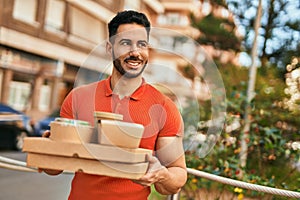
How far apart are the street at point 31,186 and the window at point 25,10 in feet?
25.5

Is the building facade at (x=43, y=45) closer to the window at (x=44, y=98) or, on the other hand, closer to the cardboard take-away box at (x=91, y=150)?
the window at (x=44, y=98)

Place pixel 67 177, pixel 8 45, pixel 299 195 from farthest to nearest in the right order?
pixel 8 45, pixel 67 177, pixel 299 195

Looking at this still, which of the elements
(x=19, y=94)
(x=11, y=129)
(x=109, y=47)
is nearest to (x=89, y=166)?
(x=109, y=47)

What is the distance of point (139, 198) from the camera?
4.05 feet

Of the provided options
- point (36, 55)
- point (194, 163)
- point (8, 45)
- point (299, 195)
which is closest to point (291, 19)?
point (194, 163)

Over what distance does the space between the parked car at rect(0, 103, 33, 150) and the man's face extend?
26.6ft

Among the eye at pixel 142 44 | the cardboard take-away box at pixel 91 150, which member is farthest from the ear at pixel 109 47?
the cardboard take-away box at pixel 91 150

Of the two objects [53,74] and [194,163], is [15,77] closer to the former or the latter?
[53,74]

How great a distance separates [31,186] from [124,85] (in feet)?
15.9

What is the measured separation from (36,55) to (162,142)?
13757mm

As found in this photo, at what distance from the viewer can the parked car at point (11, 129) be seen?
8.97 meters

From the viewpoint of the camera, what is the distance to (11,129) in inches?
357

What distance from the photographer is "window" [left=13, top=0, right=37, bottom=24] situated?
13.4 meters

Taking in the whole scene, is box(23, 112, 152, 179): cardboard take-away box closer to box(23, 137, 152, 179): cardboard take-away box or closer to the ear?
box(23, 137, 152, 179): cardboard take-away box
